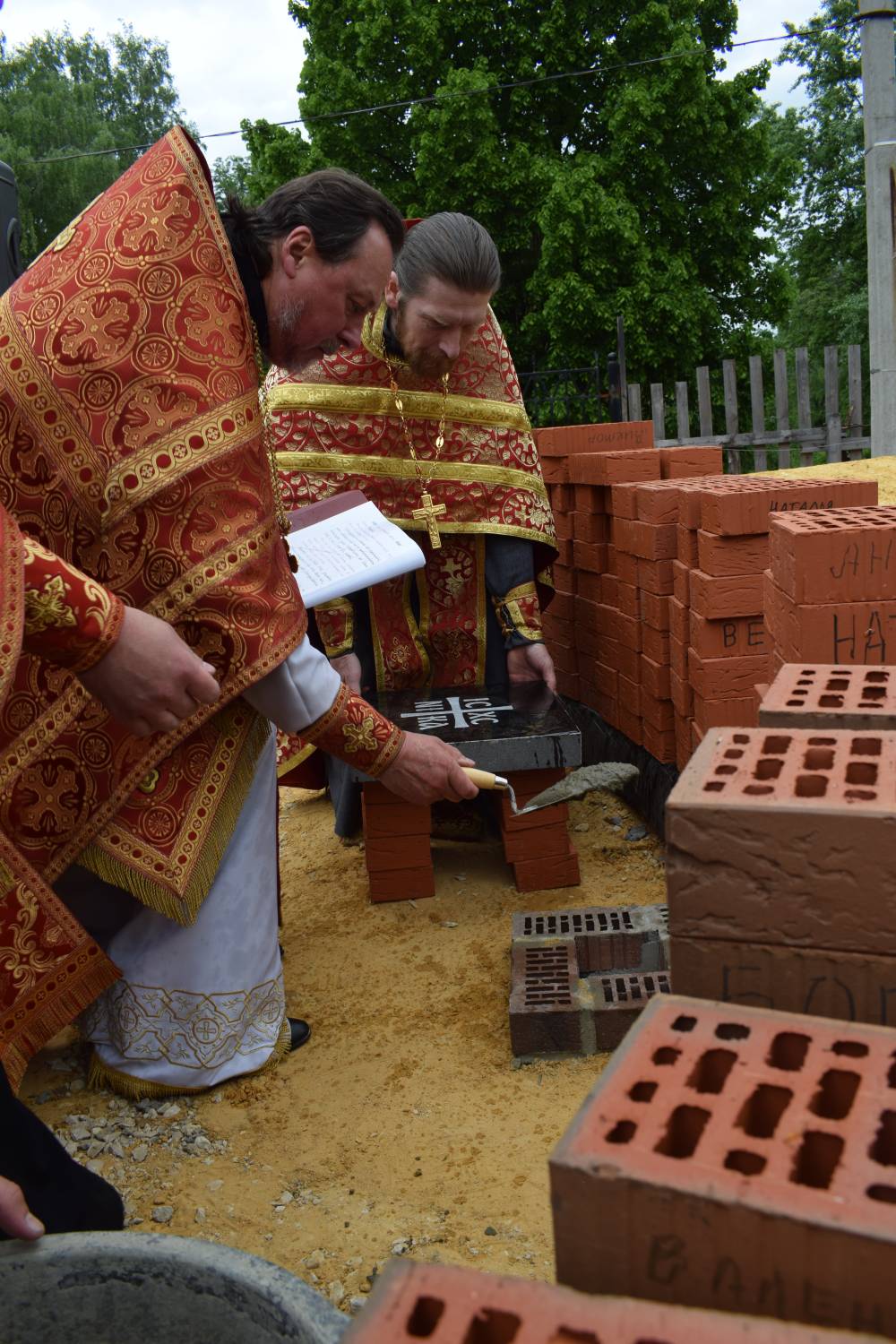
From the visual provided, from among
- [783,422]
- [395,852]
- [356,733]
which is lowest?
[395,852]

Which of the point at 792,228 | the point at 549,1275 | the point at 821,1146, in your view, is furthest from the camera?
the point at 792,228

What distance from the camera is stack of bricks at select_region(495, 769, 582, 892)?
432 centimetres

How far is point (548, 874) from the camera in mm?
4414

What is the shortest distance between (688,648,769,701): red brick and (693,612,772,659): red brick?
2 cm

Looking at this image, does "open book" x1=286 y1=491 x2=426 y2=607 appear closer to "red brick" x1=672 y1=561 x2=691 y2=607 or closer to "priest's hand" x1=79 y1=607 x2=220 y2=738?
"red brick" x1=672 y1=561 x2=691 y2=607

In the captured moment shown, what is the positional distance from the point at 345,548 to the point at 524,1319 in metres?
2.99

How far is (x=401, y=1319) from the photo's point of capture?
96 cm

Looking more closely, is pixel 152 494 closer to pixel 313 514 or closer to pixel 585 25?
pixel 313 514

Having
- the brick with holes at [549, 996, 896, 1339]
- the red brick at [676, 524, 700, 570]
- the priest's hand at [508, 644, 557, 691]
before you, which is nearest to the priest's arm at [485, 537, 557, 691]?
the priest's hand at [508, 644, 557, 691]

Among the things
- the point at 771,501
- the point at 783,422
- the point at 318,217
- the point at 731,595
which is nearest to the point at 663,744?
the point at 731,595

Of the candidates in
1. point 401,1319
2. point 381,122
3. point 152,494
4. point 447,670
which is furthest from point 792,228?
point 401,1319

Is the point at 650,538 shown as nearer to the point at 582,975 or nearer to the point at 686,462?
the point at 686,462

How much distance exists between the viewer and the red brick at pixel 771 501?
3766 mm

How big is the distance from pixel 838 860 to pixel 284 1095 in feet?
6.80
